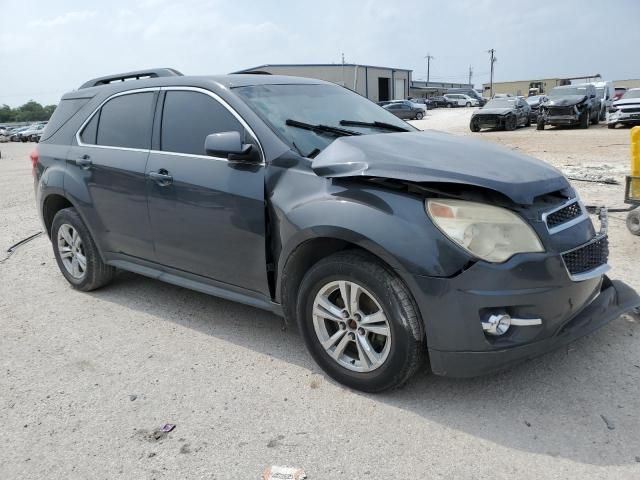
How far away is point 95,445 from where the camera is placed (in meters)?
2.75

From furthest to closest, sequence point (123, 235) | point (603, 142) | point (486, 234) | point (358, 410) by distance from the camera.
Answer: point (603, 142) → point (123, 235) → point (358, 410) → point (486, 234)

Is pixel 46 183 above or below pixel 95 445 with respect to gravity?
above

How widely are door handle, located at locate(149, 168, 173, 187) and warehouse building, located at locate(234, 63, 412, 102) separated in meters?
49.6

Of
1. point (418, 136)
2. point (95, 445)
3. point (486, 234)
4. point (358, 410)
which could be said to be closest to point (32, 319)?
point (95, 445)

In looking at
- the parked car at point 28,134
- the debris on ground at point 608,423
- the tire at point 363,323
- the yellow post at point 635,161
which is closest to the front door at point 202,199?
the tire at point 363,323

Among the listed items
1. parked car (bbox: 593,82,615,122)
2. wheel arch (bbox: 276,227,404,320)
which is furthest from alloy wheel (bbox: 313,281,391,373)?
parked car (bbox: 593,82,615,122)

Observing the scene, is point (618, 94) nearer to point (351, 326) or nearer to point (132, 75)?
point (132, 75)

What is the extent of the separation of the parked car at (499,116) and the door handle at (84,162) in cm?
2219

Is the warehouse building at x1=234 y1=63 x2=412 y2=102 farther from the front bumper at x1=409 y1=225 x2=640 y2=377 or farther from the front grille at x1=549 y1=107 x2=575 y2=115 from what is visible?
the front bumper at x1=409 y1=225 x2=640 y2=377

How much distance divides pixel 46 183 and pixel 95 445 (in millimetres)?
3031

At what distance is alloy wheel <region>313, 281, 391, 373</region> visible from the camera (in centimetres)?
297

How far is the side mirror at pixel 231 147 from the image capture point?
130 inches

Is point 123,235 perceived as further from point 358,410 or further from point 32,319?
point 358,410

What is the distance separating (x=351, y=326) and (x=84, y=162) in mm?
2849
